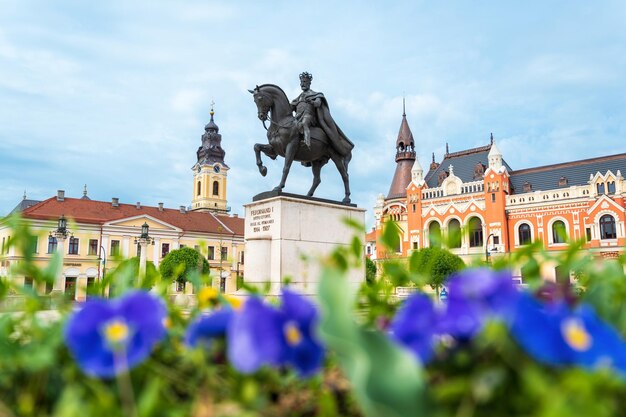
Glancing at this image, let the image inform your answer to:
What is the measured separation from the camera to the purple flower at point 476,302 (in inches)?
24.0

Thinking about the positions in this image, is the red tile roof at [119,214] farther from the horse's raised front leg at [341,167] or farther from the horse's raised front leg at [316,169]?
the horse's raised front leg at [341,167]

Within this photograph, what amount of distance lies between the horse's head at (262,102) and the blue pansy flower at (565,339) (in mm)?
9694

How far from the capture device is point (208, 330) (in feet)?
2.59

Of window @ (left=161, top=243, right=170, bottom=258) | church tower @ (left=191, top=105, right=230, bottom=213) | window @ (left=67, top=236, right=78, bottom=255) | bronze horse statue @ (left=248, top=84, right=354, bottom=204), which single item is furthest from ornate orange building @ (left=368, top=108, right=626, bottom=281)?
church tower @ (left=191, top=105, right=230, bottom=213)

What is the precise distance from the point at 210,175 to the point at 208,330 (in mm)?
83520

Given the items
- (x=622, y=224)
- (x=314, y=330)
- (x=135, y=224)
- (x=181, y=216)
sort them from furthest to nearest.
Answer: (x=181, y=216), (x=135, y=224), (x=622, y=224), (x=314, y=330)

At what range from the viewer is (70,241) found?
4644 cm

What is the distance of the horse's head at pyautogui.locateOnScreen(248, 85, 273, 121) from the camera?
9.90 m

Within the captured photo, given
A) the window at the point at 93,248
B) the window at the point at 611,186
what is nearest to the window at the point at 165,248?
the window at the point at 93,248

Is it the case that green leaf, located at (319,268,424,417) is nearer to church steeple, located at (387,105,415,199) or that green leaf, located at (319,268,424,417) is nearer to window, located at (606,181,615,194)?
window, located at (606,181,615,194)

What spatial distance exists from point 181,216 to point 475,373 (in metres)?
58.5

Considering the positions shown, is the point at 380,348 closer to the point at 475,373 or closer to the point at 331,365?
the point at 475,373

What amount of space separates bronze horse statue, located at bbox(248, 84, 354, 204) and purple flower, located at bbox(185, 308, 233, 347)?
28.9ft

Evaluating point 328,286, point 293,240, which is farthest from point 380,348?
point 293,240
